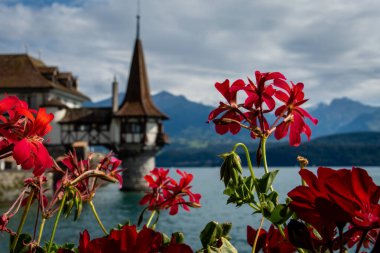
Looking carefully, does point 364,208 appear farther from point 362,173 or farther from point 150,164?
point 150,164

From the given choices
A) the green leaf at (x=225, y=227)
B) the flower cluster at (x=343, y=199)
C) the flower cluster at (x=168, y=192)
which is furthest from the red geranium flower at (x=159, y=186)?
the flower cluster at (x=343, y=199)

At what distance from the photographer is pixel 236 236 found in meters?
27.6

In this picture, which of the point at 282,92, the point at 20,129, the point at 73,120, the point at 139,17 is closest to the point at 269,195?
the point at 282,92

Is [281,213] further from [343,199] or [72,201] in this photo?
[72,201]

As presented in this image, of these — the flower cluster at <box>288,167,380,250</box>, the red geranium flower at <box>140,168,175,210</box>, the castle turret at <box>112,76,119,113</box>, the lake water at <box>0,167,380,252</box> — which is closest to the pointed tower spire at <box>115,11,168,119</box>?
the castle turret at <box>112,76,119,113</box>

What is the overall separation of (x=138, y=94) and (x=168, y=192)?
155ft

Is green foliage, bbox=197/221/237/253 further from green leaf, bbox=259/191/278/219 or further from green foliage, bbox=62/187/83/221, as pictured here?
green foliage, bbox=62/187/83/221

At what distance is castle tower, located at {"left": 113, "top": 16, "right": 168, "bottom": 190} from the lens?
152 feet

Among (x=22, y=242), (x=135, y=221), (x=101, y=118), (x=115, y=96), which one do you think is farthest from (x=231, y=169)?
(x=101, y=118)

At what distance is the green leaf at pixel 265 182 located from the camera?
3.89 ft

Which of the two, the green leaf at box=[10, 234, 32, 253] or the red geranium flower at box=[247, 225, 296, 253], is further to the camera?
the green leaf at box=[10, 234, 32, 253]

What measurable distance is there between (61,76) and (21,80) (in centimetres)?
437

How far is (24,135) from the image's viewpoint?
1.12 metres

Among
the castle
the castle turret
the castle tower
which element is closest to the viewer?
the castle turret
